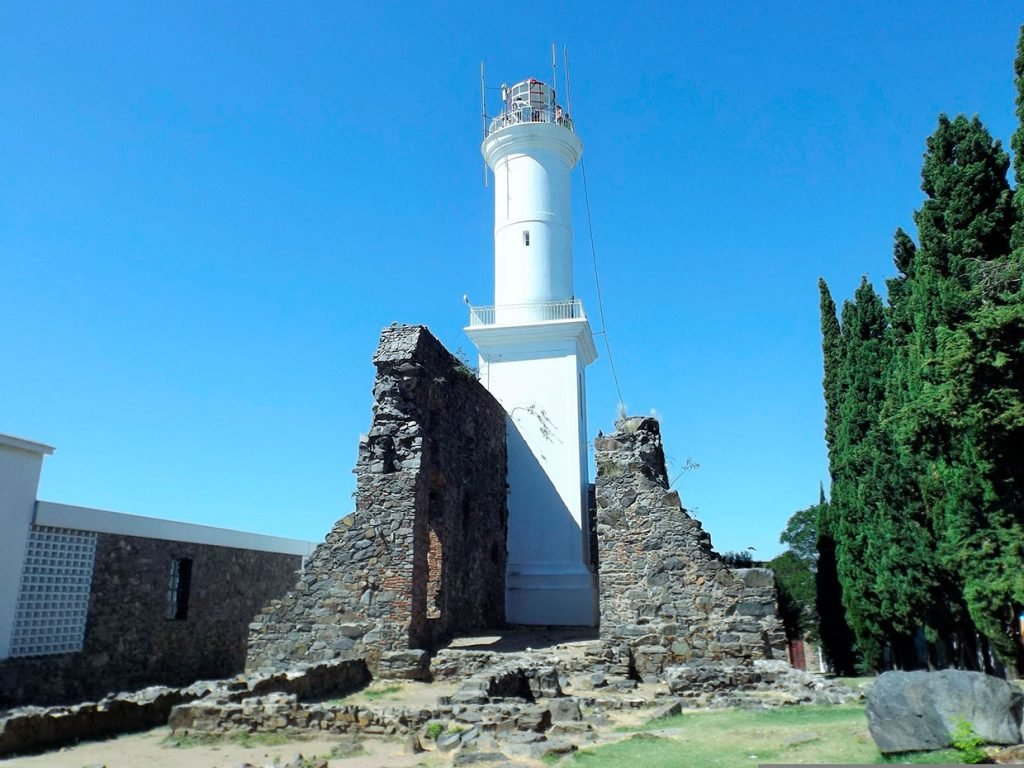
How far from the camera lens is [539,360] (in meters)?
20.1

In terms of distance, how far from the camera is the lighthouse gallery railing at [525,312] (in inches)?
808

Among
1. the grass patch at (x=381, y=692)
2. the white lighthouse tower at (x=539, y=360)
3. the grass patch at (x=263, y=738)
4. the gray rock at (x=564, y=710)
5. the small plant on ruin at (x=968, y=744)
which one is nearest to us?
the small plant on ruin at (x=968, y=744)

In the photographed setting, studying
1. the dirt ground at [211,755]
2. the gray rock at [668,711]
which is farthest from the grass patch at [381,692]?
the gray rock at [668,711]

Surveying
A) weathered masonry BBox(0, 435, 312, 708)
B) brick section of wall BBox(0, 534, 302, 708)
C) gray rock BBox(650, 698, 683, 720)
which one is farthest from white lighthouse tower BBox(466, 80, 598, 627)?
gray rock BBox(650, 698, 683, 720)

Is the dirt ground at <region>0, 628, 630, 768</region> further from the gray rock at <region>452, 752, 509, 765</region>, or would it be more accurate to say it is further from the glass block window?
the glass block window

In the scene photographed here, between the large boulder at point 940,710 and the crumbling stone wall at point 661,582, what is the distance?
22.5ft

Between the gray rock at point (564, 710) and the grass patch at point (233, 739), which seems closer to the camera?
the grass patch at point (233, 739)

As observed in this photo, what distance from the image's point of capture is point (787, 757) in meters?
5.86

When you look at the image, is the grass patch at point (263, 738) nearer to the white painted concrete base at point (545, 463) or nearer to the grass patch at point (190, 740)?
the grass patch at point (190, 740)

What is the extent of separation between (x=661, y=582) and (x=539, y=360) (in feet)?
27.1

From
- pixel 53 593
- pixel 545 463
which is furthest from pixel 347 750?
pixel 545 463

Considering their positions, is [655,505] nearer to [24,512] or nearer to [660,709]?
[660,709]

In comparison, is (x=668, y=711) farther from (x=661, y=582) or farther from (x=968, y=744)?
(x=661, y=582)

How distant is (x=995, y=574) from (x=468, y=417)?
1013 cm
